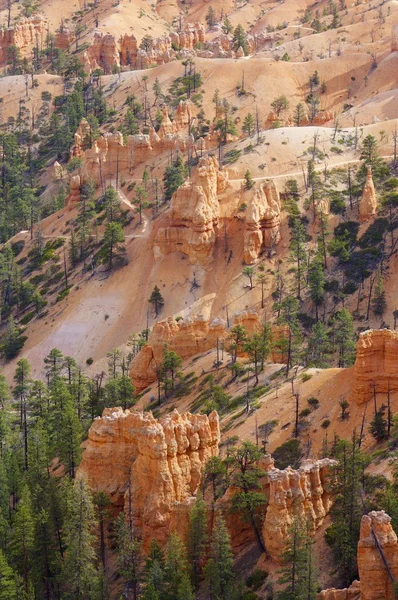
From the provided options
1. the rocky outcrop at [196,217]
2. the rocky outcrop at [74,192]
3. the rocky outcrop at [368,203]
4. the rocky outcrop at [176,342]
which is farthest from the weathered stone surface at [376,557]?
the rocky outcrop at [74,192]

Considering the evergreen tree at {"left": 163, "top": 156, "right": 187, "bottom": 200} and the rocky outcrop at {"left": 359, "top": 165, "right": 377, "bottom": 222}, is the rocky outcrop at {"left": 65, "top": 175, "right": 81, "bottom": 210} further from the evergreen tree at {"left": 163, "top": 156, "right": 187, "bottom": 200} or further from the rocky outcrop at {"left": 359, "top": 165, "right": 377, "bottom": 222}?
the rocky outcrop at {"left": 359, "top": 165, "right": 377, "bottom": 222}

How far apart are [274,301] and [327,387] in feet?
154

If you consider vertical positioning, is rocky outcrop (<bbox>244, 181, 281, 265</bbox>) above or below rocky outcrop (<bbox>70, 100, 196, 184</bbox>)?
below

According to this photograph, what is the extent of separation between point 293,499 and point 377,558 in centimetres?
1272

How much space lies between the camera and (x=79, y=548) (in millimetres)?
88500

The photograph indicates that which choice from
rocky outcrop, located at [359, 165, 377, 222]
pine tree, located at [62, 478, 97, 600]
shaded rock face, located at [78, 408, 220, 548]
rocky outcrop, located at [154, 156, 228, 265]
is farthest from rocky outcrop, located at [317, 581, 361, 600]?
rocky outcrop, located at [359, 165, 377, 222]

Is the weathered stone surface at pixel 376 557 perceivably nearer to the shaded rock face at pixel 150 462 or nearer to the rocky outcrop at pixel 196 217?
the shaded rock face at pixel 150 462

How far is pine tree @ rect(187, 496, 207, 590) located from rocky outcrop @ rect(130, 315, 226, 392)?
142 feet

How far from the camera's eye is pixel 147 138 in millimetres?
189375

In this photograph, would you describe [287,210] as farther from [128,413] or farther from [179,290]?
[128,413]

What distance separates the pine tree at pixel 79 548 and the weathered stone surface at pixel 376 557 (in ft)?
78.1

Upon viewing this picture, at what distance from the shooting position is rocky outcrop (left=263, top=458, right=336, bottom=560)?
82750 mm

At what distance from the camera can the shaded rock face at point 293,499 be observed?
82.8 meters

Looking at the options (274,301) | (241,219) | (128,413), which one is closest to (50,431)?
(128,413)
